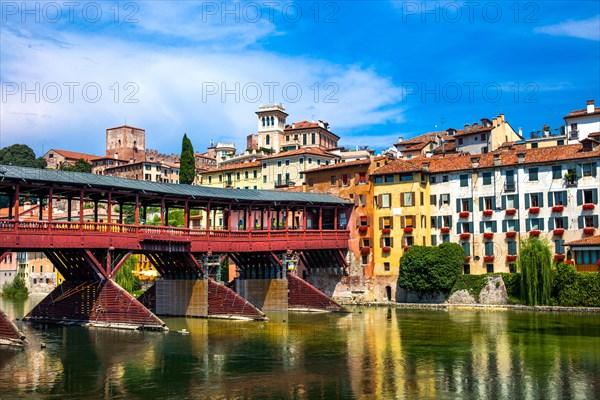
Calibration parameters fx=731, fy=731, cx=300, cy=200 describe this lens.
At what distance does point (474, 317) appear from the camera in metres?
58.7

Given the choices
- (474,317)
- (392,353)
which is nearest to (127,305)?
(392,353)

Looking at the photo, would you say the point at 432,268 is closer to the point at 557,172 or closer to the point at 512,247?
the point at 512,247

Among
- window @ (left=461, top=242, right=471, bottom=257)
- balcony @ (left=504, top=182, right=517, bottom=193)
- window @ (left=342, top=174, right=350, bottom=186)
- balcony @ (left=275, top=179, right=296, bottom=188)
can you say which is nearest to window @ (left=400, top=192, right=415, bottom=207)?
window @ (left=461, top=242, right=471, bottom=257)

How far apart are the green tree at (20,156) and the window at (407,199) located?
11447cm

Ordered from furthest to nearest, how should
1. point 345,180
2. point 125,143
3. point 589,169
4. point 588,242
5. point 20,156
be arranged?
point 125,143 < point 20,156 < point 345,180 < point 589,169 < point 588,242

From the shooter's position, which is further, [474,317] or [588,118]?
[588,118]

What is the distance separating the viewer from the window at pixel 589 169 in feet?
211

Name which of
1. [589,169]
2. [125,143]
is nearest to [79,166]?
[125,143]

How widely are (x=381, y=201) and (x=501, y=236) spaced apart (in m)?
12.4

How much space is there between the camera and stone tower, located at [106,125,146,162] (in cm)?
19000

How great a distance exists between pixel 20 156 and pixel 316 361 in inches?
5717

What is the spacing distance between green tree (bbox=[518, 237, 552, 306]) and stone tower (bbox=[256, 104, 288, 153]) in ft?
278

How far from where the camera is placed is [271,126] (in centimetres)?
14575

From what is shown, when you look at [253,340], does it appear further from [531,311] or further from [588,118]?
[588,118]
